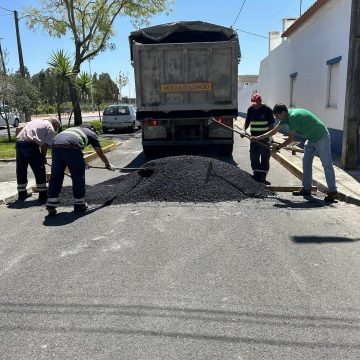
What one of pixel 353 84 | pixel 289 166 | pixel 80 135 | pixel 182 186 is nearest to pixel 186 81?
pixel 289 166

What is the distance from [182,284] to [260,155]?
4865 millimetres

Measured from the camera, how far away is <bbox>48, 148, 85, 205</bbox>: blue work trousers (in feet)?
20.2

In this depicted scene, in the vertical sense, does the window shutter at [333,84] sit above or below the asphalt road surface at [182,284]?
above

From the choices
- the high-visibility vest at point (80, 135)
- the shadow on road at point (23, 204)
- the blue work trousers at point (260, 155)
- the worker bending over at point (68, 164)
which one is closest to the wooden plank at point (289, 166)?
the blue work trousers at point (260, 155)

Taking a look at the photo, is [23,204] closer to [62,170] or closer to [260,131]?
[62,170]

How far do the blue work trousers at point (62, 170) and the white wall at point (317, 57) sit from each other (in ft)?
24.8

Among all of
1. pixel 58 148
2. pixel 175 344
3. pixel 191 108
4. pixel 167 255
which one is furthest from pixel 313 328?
pixel 191 108

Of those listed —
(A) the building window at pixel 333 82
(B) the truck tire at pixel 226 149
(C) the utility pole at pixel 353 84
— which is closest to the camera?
(C) the utility pole at pixel 353 84

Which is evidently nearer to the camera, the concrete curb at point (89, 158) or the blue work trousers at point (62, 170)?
the blue work trousers at point (62, 170)

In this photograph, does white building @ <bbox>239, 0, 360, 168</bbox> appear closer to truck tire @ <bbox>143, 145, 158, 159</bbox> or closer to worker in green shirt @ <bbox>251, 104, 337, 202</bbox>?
worker in green shirt @ <bbox>251, 104, 337, 202</bbox>

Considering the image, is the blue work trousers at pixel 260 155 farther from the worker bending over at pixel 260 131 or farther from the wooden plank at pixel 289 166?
the wooden plank at pixel 289 166

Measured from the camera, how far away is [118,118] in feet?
69.3

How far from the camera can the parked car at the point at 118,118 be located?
21094mm

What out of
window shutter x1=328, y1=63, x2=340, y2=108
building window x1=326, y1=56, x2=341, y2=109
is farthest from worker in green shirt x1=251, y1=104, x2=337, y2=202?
window shutter x1=328, y1=63, x2=340, y2=108
